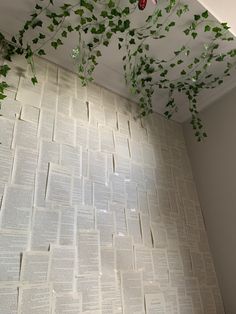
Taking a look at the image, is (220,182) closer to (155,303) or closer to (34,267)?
(155,303)

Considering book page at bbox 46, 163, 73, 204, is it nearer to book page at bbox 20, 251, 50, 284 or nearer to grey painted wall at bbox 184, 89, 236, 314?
book page at bbox 20, 251, 50, 284

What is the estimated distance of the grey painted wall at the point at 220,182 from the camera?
1256 mm

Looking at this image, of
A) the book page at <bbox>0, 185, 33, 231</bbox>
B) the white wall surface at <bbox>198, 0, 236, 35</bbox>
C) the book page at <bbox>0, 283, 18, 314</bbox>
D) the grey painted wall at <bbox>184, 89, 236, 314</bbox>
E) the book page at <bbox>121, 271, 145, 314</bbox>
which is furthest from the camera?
the grey painted wall at <bbox>184, 89, 236, 314</bbox>

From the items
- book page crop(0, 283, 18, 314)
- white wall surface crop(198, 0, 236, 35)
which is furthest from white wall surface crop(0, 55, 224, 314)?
white wall surface crop(198, 0, 236, 35)

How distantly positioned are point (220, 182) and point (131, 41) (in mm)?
874

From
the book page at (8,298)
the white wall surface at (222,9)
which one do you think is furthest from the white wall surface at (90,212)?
the white wall surface at (222,9)

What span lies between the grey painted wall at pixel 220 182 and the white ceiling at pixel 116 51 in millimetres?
96

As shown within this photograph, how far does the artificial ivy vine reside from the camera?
40.1 inches

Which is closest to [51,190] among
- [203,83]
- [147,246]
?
[147,246]

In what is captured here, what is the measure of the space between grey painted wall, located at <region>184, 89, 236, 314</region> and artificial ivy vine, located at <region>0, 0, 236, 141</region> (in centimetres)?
21

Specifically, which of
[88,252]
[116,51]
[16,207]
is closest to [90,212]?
[88,252]

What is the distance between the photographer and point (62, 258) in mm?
859

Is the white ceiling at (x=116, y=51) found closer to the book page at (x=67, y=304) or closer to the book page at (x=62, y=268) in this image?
the book page at (x=62, y=268)

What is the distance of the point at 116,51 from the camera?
47.9 inches
